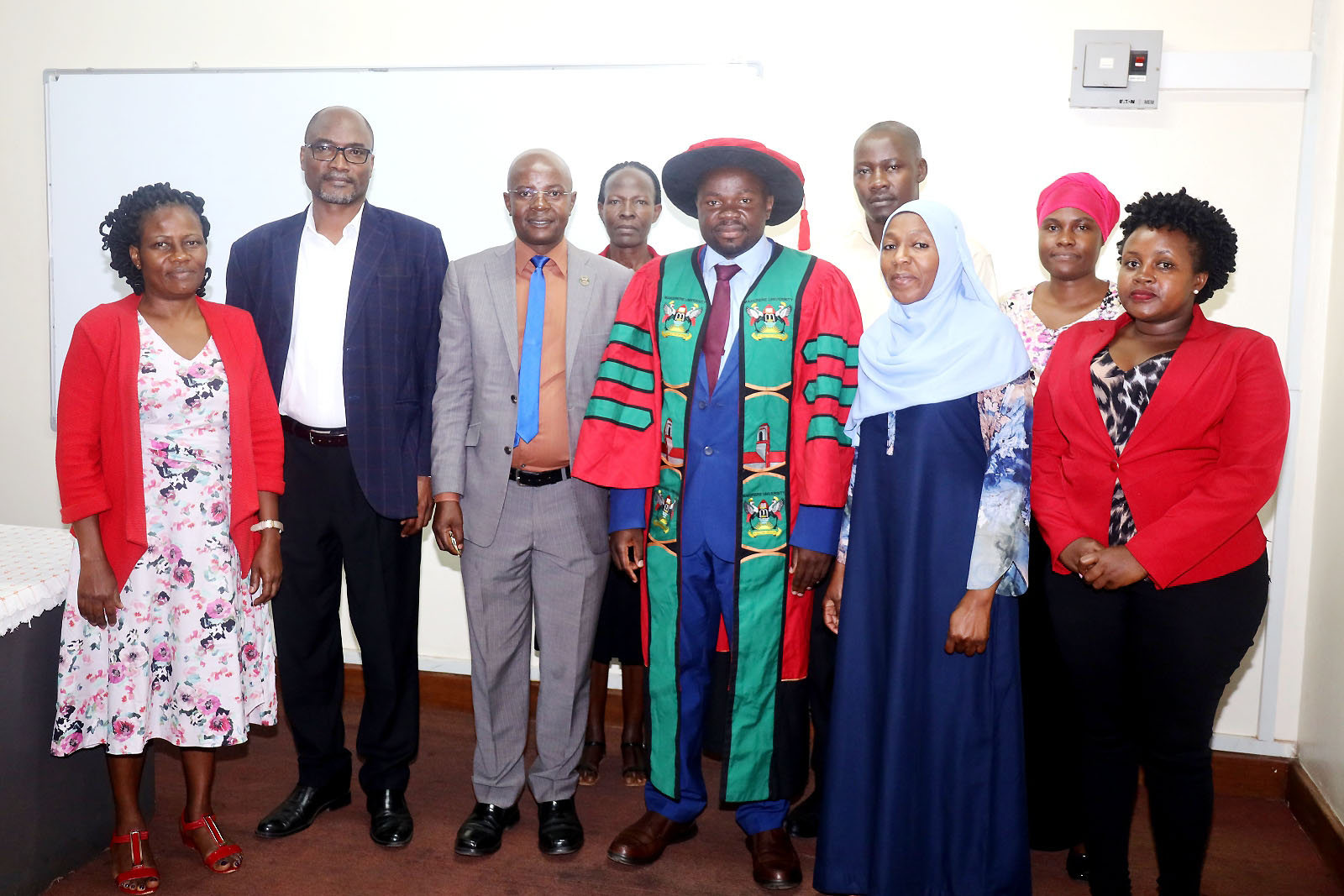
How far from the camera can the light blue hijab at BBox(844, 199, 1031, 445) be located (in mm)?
2186

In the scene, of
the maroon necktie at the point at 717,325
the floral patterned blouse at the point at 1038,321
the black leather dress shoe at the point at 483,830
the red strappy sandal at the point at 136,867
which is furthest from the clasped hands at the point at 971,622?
the red strappy sandal at the point at 136,867

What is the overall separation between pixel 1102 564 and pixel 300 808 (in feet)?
7.48

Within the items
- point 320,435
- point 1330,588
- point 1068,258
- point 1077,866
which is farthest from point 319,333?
point 1330,588

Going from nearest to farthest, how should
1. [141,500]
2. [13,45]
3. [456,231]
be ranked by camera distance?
[141,500], [456,231], [13,45]

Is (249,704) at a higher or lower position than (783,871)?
higher

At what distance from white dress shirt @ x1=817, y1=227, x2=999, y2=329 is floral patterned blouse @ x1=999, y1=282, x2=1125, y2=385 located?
0.12 meters

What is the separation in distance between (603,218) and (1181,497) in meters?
2.10

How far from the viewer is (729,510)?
8.02 feet

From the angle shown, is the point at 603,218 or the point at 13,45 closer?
the point at 603,218

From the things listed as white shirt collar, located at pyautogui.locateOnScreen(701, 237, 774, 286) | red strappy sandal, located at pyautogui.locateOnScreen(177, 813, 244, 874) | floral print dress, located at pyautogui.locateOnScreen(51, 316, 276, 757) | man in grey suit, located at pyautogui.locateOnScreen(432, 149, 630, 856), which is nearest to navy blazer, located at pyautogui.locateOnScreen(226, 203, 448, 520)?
man in grey suit, located at pyautogui.locateOnScreen(432, 149, 630, 856)

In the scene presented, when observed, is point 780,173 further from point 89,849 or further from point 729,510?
point 89,849

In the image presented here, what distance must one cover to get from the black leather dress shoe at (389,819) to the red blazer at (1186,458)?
1.91 meters

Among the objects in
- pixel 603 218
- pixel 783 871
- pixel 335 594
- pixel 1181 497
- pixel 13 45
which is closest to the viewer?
pixel 1181 497

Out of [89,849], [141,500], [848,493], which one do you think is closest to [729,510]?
[848,493]
